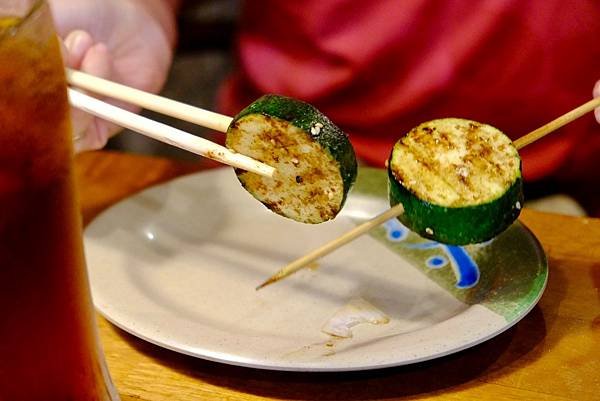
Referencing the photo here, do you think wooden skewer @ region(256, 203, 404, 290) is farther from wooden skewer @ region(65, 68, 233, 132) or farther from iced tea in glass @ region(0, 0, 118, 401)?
iced tea in glass @ region(0, 0, 118, 401)

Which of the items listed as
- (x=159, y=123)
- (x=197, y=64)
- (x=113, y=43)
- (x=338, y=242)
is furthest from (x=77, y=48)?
(x=197, y=64)

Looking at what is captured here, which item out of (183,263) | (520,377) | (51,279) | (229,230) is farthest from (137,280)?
(520,377)

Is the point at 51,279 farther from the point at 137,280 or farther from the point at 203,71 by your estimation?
the point at 203,71

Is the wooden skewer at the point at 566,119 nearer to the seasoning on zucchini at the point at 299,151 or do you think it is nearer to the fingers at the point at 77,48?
the seasoning on zucchini at the point at 299,151

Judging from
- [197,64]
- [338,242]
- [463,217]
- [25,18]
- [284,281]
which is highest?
[25,18]

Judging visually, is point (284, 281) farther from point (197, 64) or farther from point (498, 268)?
point (197, 64)

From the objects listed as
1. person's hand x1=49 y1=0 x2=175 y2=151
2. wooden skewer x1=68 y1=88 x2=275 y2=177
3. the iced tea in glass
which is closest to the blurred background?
person's hand x1=49 y1=0 x2=175 y2=151

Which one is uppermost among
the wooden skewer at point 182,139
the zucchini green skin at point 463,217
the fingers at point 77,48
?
the wooden skewer at point 182,139

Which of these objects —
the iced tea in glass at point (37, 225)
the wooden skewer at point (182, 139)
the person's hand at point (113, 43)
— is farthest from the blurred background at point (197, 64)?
the iced tea in glass at point (37, 225)
